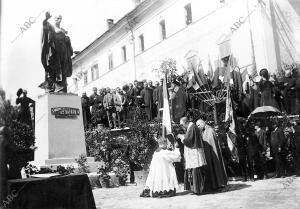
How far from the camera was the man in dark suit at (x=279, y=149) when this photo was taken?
10.3 meters

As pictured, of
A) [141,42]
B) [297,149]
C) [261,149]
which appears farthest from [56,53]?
[141,42]

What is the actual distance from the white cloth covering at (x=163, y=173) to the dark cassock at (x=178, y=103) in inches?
196

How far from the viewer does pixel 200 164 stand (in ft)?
28.2

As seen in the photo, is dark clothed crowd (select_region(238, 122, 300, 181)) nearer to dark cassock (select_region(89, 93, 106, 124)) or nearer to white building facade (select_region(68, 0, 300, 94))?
white building facade (select_region(68, 0, 300, 94))

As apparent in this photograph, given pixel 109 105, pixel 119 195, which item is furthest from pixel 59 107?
pixel 109 105

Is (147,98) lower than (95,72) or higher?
lower

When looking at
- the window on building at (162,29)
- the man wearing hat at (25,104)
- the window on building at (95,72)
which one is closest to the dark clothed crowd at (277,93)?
the man wearing hat at (25,104)

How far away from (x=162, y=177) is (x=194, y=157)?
32.6 inches

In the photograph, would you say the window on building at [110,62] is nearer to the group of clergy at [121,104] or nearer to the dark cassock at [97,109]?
the group of clergy at [121,104]

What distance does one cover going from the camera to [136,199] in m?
8.23

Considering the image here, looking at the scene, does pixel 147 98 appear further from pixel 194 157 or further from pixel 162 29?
pixel 162 29

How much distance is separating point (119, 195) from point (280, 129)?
463 centimetres

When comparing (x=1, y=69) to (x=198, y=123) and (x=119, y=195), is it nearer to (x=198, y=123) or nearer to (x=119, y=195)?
(x=119, y=195)

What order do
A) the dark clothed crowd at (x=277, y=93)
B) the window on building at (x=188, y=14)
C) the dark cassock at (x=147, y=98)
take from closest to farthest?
1. the dark clothed crowd at (x=277, y=93)
2. the dark cassock at (x=147, y=98)
3. the window on building at (x=188, y=14)
